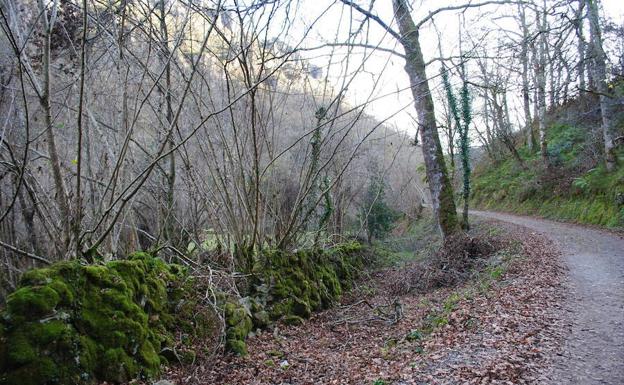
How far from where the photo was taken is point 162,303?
452 centimetres

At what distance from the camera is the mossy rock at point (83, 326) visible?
2904mm

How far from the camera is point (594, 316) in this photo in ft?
14.3

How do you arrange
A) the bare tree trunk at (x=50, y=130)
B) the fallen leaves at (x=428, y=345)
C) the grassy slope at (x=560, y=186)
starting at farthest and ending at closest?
the grassy slope at (x=560, y=186) → the fallen leaves at (x=428, y=345) → the bare tree trunk at (x=50, y=130)

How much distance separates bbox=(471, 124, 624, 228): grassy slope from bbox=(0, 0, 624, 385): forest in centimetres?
18

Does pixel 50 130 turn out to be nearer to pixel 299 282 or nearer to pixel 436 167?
pixel 299 282

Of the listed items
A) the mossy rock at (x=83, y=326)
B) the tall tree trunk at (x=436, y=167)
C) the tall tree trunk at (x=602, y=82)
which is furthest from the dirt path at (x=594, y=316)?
the tall tree trunk at (x=602, y=82)

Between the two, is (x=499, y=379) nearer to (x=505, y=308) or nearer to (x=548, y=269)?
(x=505, y=308)

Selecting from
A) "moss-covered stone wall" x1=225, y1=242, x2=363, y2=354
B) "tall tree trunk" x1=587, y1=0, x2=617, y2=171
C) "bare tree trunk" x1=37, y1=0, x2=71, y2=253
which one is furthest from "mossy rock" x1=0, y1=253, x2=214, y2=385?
"tall tree trunk" x1=587, y1=0, x2=617, y2=171

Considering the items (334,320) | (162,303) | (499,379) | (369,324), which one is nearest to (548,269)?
(369,324)

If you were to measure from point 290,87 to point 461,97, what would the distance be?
741cm

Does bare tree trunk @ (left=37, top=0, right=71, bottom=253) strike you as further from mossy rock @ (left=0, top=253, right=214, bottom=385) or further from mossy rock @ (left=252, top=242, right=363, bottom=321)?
mossy rock @ (left=252, top=242, right=363, bottom=321)

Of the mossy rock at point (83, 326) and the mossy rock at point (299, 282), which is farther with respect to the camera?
the mossy rock at point (299, 282)

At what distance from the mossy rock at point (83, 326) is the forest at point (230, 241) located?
0.05 feet

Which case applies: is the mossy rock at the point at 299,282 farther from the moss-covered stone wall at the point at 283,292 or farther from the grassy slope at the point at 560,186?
the grassy slope at the point at 560,186
